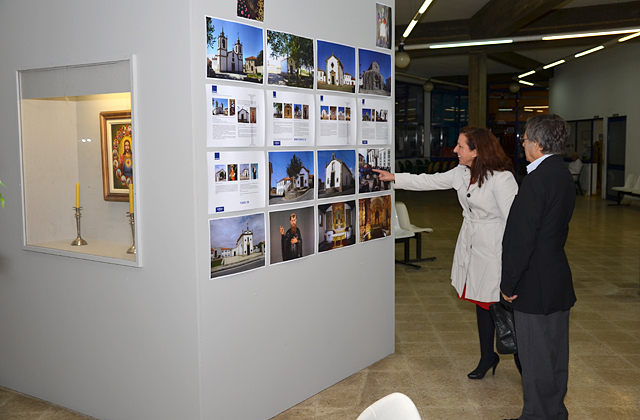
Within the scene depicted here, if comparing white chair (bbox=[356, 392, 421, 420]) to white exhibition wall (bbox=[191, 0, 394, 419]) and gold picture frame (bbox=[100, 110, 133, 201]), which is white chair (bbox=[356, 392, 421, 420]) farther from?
gold picture frame (bbox=[100, 110, 133, 201])

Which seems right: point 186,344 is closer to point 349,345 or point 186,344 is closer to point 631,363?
point 349,345

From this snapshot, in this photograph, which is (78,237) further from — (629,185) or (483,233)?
(629,185)

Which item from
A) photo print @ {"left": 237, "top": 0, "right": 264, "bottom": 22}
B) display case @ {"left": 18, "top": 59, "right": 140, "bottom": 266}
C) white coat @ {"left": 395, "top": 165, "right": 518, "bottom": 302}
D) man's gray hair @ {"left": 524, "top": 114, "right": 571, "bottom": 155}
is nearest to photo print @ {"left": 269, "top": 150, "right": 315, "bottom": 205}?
photo print @ {"left": 237, "top": 0, "right": 264, "bottom": 22}

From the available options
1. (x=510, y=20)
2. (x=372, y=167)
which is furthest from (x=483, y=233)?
(x=510, y=20)

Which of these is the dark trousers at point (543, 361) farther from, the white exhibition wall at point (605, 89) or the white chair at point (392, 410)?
the white exhibition wall at point (605, 89)

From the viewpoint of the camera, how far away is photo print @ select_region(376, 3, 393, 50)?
13.9 feet

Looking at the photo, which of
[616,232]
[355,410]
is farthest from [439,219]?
[355,410]

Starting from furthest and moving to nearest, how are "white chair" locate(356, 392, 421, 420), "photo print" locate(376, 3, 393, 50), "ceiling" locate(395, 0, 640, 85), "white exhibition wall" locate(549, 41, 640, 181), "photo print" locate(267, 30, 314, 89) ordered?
"white exhibition wall" locate(549, 41, 640, 181) < "ceiling" locate(395, 0, 640, 85) < "photo print" locate(376, 3, 393, 50) < "photo print" locate(267, 30, 314, 89) < "white chair" locate(356, 392, 421, 420)

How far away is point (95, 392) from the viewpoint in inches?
137

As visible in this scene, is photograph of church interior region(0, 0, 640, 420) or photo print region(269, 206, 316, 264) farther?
photo print region(269, 206, 316, 264)

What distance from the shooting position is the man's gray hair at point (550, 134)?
3016 mm

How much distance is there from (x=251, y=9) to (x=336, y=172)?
3.95 ft

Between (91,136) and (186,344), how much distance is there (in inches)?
61.1

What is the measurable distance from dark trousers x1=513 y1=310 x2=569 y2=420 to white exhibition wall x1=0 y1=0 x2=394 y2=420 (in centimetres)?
130
